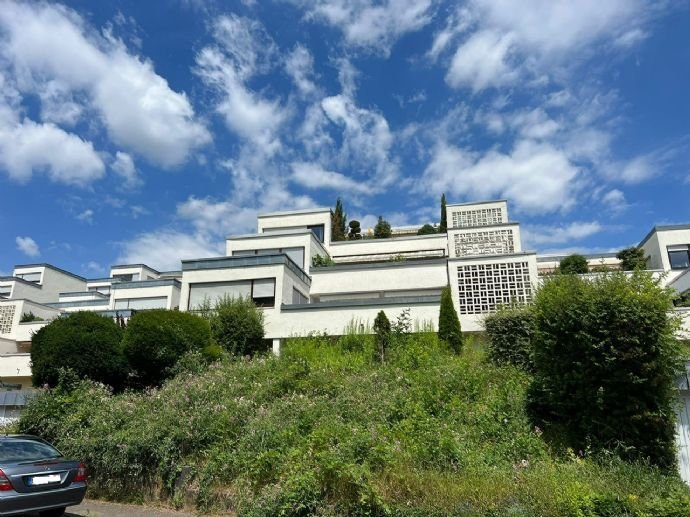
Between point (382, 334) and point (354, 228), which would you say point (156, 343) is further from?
point (354, 228)

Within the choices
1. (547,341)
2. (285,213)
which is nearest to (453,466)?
(547,341)

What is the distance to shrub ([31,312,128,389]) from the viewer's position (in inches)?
501

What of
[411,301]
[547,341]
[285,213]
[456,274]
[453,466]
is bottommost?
[453,466]

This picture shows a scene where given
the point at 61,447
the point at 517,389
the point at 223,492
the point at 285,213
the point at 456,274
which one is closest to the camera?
the point at 223,492

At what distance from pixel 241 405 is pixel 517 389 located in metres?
5.56

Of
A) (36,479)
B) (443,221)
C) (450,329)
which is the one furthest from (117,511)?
(443,221)

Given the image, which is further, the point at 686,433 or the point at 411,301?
the point at 411,301

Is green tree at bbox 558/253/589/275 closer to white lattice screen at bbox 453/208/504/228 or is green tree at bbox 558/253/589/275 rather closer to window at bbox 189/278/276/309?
white lattice screen at bbox 453/208/504/228

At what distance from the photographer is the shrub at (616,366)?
23.6 ft

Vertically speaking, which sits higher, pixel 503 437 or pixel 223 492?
pixel 503 437

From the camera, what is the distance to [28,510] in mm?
6879

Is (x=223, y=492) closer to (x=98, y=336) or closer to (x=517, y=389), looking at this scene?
(x=517, y=389)

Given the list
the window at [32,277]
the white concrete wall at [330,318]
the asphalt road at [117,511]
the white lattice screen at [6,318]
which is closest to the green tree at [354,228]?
the white concrete wall at [330,318]

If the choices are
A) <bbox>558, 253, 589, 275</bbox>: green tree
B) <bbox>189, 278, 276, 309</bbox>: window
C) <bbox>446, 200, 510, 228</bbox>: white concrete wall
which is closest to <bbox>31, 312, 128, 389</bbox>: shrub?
<bbox>189, 278, 276, 309</bbox>: window
